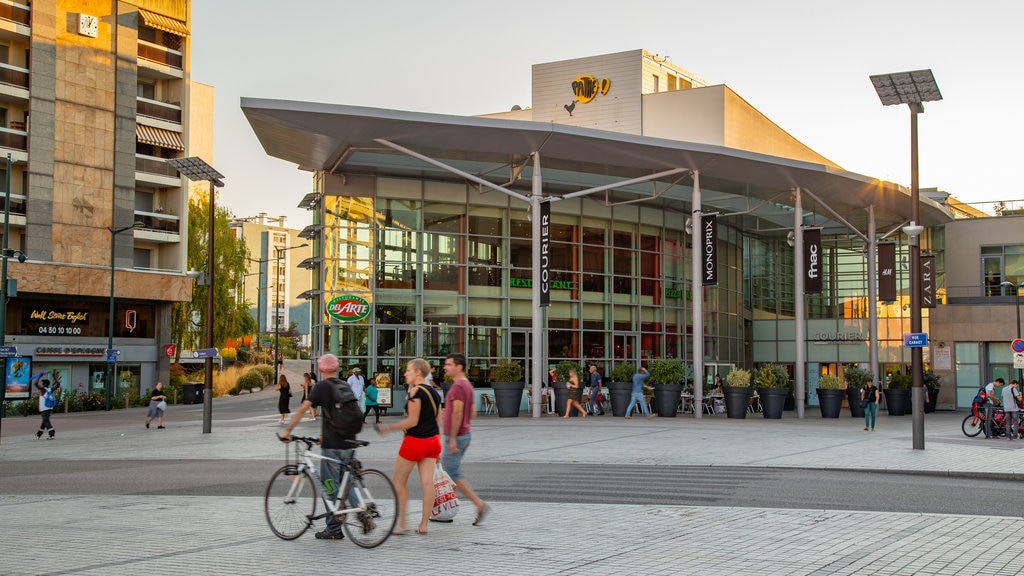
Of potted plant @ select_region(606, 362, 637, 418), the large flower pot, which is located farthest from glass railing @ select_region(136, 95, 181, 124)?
the large flower pot

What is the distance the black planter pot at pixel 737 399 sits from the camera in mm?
30984

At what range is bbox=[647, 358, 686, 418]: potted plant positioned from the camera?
3091 centimetres

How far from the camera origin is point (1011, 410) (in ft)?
78.1

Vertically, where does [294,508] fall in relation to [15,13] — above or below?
below

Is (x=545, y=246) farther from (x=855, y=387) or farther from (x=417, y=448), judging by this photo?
(x=417, y=448)

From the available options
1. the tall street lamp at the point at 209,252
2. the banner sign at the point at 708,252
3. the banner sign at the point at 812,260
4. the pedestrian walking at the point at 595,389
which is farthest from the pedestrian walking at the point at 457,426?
the banner sign at the point at 812,260

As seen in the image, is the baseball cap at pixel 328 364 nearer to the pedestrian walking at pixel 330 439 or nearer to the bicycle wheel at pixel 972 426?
the pedestrian walking at pixel 330 439

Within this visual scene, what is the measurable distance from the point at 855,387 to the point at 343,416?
93.4ft

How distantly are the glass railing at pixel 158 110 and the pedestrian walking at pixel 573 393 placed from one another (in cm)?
3075

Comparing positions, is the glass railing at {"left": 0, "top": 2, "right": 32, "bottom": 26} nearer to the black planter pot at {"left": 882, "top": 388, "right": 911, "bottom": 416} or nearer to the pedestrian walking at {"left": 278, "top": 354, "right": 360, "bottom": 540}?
the black planter pot at {"left": 882, "top": 388, "right": 911, "bottom": 416}

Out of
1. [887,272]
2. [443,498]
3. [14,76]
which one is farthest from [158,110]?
[443,498]

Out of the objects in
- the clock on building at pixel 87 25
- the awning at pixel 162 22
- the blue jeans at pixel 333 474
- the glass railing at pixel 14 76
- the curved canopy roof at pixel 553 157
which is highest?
the awning at pixel 162 22

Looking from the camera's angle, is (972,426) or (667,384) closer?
(972,426)

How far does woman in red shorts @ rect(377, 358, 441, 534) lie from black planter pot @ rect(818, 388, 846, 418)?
2604 cm
